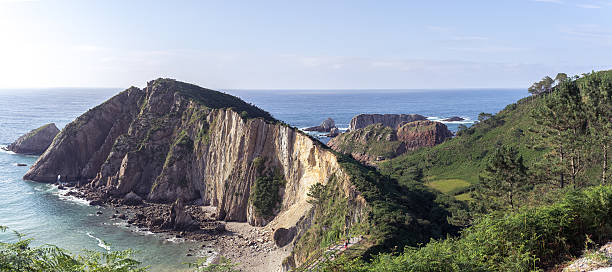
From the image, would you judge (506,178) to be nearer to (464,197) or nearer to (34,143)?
(464,197)

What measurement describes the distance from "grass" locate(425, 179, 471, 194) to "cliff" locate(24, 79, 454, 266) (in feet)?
97.2

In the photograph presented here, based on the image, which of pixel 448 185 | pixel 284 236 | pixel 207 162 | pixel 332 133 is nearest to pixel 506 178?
pixel 284 236

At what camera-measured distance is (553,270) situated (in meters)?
12.9

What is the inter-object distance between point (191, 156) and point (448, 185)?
200 ft

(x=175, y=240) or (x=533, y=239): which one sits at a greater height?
(x=533, y=239)

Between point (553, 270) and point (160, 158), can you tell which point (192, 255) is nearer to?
point (160, 158)

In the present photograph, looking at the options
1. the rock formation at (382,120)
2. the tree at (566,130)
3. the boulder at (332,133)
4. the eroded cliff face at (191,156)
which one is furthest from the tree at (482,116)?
the tree at (566,130)

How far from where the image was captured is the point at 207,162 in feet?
263

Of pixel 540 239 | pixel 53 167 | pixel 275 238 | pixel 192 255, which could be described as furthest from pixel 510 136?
pixel 53 167

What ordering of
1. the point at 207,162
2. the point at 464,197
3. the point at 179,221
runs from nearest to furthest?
the point at 179,221 → the point at 464,197 → the point at 207,162

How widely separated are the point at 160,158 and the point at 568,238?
86.1 meters

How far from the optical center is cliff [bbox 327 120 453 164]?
4990 inches

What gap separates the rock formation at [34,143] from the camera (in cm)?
12681

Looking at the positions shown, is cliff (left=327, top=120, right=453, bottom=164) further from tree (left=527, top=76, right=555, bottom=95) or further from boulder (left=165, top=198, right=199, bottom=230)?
boulder (left=165, top=198, right=199, bottom=230)
